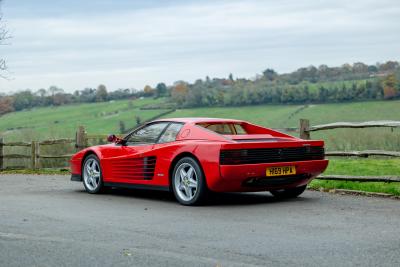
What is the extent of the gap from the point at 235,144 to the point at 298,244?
10.9 feet

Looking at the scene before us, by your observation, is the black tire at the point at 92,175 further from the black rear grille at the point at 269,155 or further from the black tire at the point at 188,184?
the black rear grille at the point at 269,155

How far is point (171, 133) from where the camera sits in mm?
11250

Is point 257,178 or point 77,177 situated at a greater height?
point 257,178

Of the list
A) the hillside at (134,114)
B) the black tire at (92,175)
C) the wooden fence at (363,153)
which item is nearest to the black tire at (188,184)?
the black tire at (92,175)

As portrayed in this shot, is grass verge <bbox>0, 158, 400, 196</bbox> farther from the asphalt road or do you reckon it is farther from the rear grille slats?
the rear grille slats

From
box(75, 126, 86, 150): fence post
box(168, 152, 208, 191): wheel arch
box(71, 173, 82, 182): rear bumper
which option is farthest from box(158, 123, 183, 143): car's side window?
box(75, 126, 86, 150): fence post

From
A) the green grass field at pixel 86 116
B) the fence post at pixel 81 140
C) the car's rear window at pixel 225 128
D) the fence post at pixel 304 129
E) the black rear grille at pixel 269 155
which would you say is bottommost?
the green grass field at pixel 86 116

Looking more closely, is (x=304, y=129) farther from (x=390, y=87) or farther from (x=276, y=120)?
(x=390, y=87)

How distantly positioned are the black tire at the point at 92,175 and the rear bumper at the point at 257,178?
306cm

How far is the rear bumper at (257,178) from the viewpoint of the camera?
32.9 feet

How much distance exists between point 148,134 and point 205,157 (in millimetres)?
1868

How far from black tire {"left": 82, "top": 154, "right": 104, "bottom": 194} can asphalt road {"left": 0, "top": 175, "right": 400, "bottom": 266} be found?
0.69 metres

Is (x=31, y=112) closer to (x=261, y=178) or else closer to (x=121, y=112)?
(x=121, y=112)

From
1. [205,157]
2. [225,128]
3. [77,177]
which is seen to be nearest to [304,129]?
[225,128]
